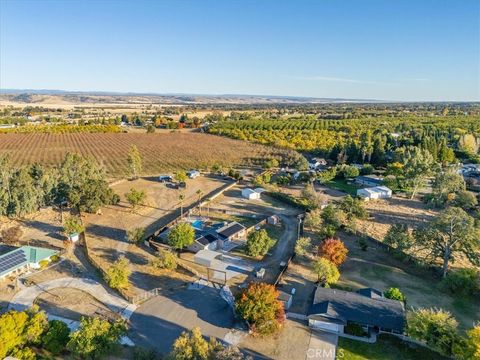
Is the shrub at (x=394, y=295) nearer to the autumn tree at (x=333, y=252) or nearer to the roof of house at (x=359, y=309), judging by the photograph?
the roof of house at (x=359, y=309)

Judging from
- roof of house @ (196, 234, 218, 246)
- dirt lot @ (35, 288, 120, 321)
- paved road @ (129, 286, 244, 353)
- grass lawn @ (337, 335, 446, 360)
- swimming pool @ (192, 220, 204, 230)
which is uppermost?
roof of house @ (196, 234, 218, 246)

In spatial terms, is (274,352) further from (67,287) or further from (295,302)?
(67,287)

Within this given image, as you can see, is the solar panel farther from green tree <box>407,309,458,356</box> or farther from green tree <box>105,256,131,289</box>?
green tree <box>407,309,458,356</box>

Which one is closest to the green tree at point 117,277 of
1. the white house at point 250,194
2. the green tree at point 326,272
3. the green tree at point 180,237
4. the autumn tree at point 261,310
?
the green tree at point 180,237

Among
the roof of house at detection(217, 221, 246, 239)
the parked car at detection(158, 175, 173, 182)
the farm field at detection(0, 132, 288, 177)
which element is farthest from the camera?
the farm field at detection(0, 132, 288, 177)

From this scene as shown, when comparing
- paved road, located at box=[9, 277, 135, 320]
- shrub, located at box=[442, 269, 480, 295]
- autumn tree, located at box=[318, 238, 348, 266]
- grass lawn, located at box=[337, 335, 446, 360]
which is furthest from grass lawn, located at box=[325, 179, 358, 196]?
paved road, located at box=[9, 277, 135, 320]
